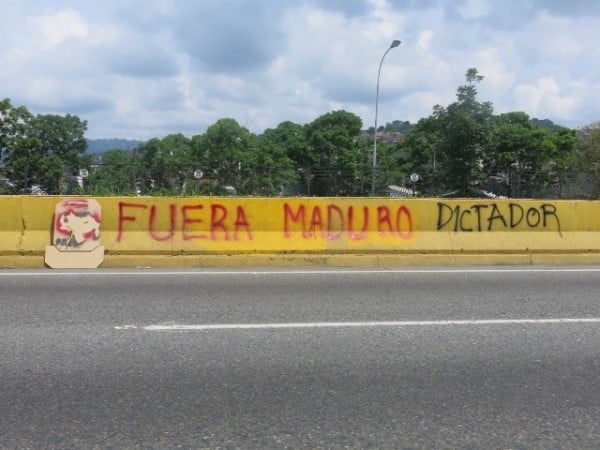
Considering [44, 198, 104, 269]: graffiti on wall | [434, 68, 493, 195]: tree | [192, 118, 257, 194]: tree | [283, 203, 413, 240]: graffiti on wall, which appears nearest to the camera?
[44, 198, 104, 269]: graffiti on wall

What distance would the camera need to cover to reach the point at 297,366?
15.7 feet

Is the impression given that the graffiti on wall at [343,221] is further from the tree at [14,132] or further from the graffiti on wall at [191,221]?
the tree at [14,132]

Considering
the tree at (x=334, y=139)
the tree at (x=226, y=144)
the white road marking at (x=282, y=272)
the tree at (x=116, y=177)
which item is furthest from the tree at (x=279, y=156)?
the white road marking at (x=282, y=272)

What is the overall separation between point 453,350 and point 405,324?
93 cm

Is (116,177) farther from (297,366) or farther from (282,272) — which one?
(297,366)

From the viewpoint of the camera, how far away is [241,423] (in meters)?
3.68

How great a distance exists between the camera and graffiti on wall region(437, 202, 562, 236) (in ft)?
34.6

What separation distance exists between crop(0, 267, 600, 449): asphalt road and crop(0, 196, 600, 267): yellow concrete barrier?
175 cm

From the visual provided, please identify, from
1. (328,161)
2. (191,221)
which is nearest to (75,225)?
(191,221)

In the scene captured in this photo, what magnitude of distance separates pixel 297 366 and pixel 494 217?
22.7ft

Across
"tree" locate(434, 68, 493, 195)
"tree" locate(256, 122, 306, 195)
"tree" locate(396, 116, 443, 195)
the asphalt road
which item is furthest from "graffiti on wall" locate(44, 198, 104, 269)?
"tree" locate(396, 116, 443, 195)

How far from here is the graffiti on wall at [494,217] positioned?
10.5 metres

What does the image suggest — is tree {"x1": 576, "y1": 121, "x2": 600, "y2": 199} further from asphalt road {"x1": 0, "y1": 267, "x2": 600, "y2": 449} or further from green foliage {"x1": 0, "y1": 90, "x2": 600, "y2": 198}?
Result: asphalt road {"x1": 0, "y1": 267, "x2": 600, "y2": 449}

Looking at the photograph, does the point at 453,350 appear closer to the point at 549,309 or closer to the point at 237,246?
the point at 549,309
